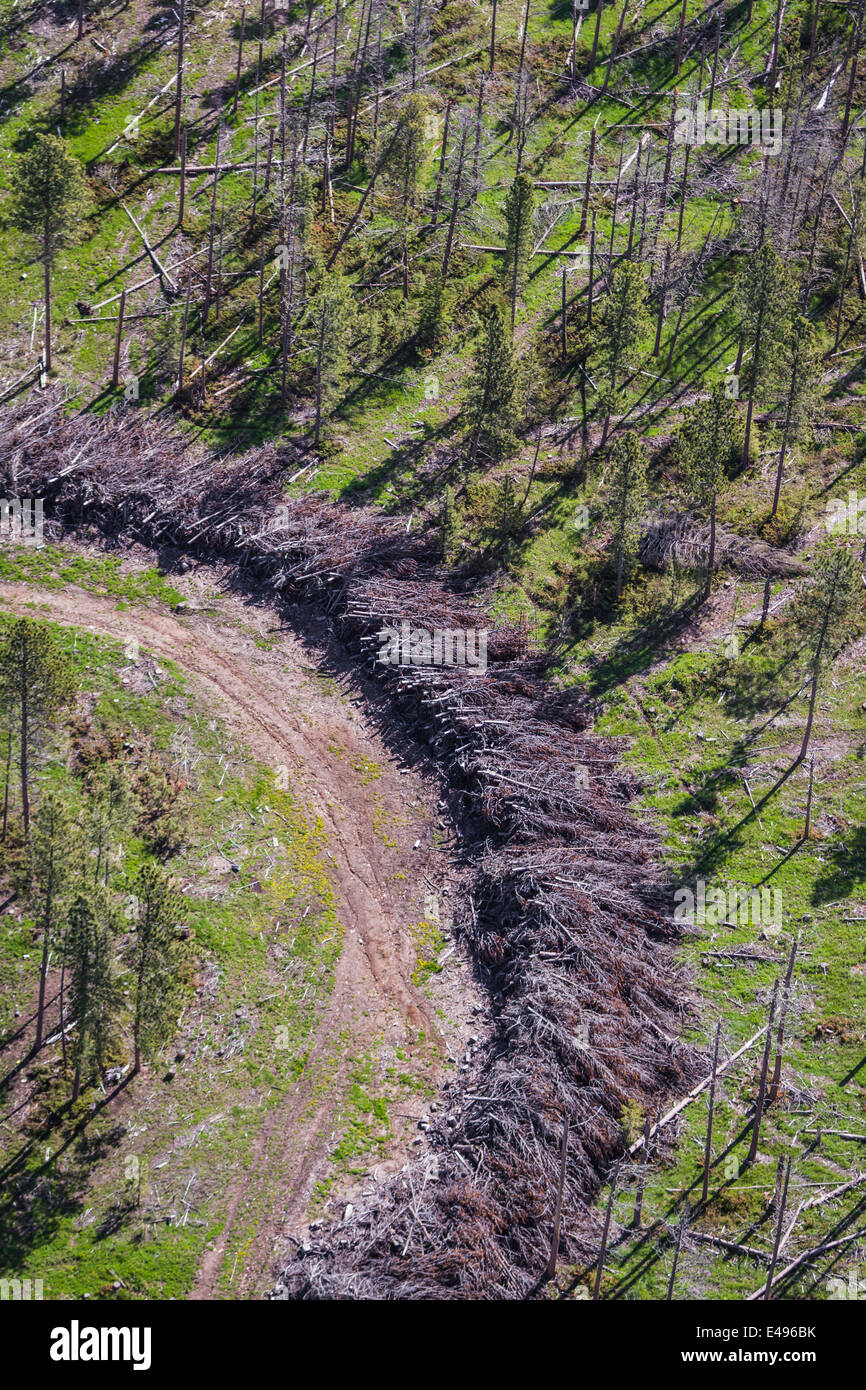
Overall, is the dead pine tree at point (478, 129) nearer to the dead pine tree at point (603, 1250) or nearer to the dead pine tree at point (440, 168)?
the dead pine tree at point (440, 168)

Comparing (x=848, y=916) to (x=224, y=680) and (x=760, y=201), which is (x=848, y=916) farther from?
(x=760, y=201)

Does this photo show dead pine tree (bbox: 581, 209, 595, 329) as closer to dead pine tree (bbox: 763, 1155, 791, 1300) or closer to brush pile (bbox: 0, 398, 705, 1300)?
brush pile (bbox: 0, 398, 705, 1300)

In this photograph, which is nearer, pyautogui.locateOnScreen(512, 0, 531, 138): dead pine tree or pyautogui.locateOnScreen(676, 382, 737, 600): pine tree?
pyautogui.locateOnScreen(676, 382, 737, 600): pine tree

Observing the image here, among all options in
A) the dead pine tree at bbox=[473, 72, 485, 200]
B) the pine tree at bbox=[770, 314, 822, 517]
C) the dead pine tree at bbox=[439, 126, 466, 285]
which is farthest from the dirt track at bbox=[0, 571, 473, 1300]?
the dead pine tree at bbox=[473, 72, 485, 200]

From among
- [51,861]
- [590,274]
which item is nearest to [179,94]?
[590,274]

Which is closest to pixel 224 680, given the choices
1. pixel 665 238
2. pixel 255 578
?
pixel 255 578
